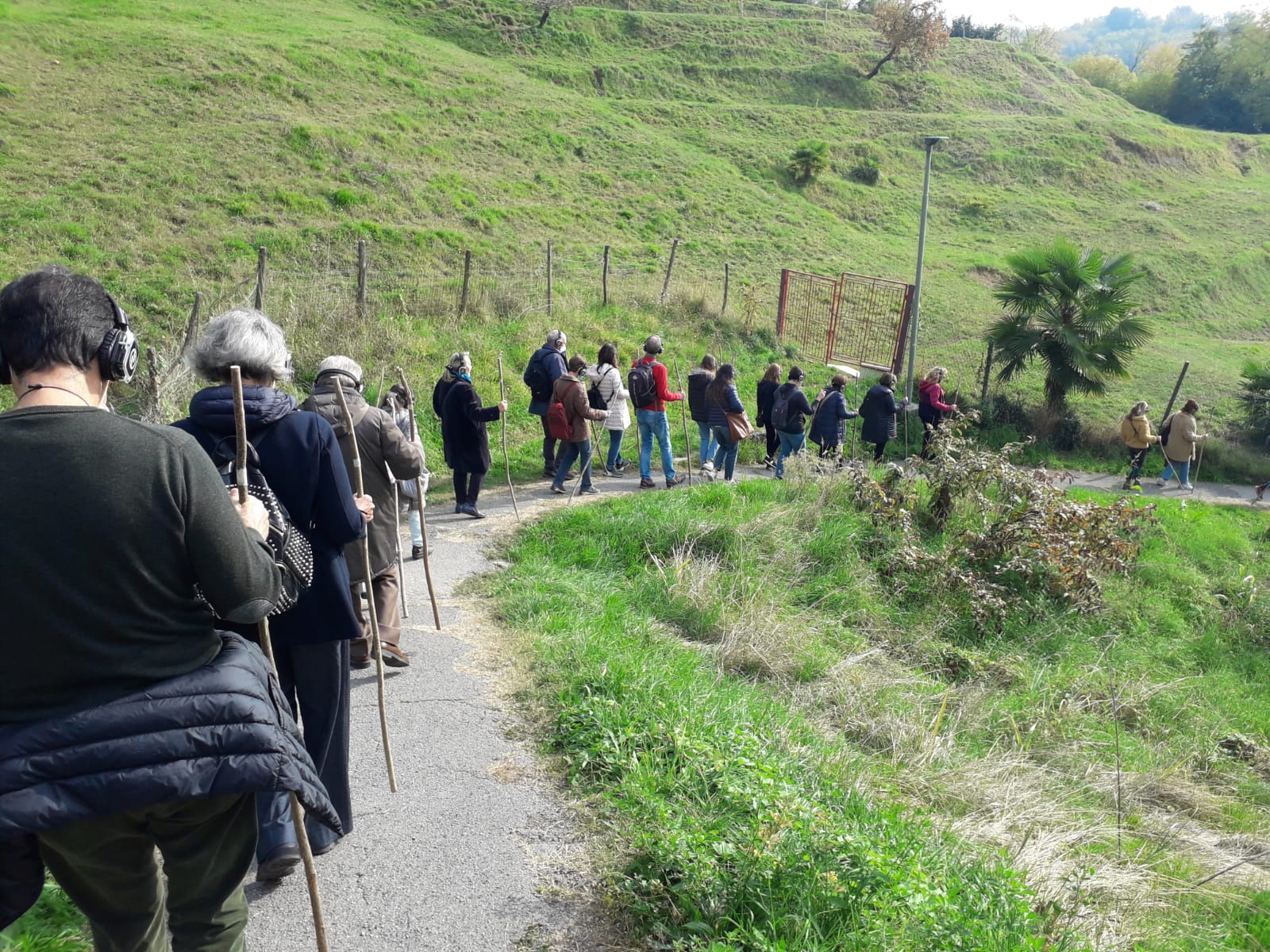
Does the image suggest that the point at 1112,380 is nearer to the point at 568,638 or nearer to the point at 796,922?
the point at 568,638

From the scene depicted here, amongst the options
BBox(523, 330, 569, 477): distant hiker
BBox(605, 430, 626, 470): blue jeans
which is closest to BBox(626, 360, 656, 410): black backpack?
BBox(605, 430, 626, 470): blue jeans

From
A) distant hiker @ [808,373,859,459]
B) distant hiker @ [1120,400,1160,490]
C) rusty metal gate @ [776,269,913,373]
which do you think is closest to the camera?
distant hiker @ [808,373,859,459]

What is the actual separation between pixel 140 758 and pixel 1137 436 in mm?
16303

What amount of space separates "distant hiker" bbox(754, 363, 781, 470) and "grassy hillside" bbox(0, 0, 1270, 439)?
4101 mm

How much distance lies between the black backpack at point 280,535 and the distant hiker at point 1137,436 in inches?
594

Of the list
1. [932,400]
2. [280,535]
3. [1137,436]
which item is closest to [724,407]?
[932,400]

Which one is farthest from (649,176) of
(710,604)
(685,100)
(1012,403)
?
(710,604)

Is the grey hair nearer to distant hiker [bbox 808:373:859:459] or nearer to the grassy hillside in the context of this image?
distant hiker [bbox 808:373:859:459]

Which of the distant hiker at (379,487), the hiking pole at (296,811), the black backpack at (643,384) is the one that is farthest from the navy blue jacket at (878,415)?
the hiking pole at (296,811)

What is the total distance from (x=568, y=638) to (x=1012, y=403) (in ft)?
48.0

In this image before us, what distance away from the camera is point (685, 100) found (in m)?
41.7

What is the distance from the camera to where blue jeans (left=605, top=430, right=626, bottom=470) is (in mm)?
11812

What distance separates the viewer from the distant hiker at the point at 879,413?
13266mm

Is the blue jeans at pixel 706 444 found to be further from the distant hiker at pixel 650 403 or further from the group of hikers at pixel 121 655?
the group of hikers at pixel 121 655
